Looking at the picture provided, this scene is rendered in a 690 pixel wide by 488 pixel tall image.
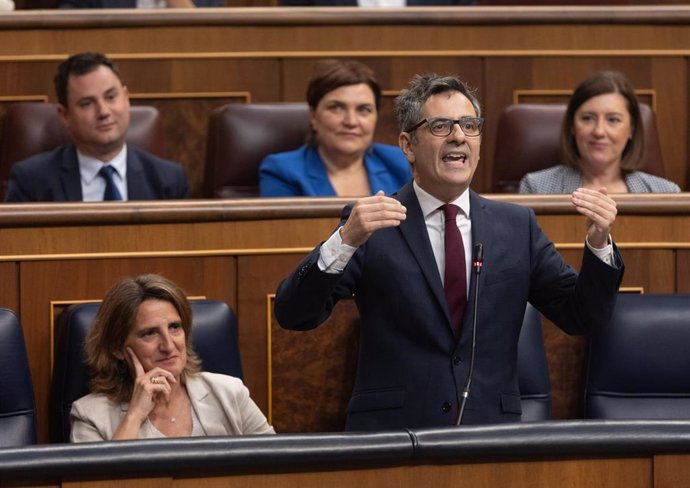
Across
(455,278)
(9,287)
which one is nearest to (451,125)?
(455,278)

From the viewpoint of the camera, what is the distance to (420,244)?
122cm

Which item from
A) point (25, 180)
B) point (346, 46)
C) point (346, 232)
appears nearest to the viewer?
point (346, 232)

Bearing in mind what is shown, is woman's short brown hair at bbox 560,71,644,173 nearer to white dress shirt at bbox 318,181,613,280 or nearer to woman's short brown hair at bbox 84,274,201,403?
white dress shirt at bbox 318,181,613,280

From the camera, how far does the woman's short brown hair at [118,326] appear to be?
133 centimetres

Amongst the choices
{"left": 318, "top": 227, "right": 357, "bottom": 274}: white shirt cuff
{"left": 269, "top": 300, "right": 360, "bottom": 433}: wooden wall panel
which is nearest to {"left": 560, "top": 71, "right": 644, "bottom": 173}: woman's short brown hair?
{"left": 269, "top": 300, "right": 360, "bottom": 433}: wooden wall panel

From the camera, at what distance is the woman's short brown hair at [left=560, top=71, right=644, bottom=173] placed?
5.92 feet

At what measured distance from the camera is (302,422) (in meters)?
1.45

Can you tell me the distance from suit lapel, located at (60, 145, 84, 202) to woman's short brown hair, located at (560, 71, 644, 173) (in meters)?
0.67

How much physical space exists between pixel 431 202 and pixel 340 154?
0.59 meters

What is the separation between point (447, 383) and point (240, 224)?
371 mm

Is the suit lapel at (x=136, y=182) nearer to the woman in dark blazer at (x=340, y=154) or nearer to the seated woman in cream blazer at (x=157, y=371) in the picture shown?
the woman in dark blazer at (x=340, y=154)

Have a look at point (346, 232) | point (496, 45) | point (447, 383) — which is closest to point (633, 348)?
point (447, 383)

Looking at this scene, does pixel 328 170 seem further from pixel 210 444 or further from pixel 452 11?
pixel 210 444

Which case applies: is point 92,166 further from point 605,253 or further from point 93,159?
point 605,253
